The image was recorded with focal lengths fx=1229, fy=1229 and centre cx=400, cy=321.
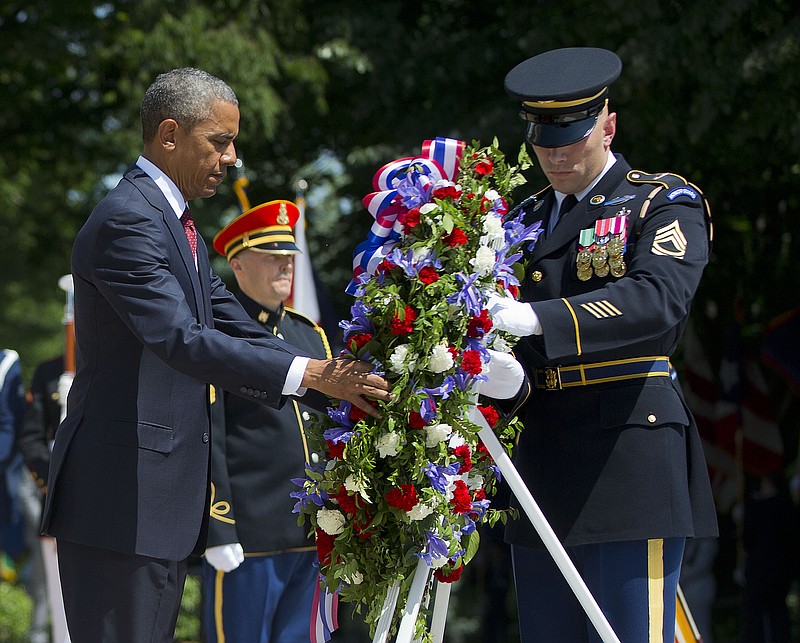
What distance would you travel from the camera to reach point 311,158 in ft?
36.4

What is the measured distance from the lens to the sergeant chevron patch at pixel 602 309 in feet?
10.5

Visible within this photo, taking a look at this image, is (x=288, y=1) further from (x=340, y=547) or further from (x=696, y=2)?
(x=340, y=547)

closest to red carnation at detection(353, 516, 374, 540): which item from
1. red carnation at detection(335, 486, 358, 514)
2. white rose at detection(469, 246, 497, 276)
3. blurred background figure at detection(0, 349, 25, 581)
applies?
red carnation at detection(335, 486, 358, 514)

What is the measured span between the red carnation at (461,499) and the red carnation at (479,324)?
0.40 m

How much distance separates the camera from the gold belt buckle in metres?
3.48

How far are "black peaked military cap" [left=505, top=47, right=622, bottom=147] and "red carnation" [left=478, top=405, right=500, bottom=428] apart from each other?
2.52 feet

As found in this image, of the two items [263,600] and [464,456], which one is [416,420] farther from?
[263,600]

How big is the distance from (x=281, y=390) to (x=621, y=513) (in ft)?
3.23

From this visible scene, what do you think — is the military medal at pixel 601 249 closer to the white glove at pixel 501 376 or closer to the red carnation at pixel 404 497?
the white glove at pixel 501 376

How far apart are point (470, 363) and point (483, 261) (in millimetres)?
267

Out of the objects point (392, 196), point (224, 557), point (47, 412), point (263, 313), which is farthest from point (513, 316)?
point (47, 412)

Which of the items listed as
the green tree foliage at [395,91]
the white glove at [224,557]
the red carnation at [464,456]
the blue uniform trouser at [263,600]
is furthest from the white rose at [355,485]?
the green tree foliage at [395,91]

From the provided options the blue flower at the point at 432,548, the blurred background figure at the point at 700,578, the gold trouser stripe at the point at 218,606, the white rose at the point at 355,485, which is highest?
the white rose at the point at 355,485

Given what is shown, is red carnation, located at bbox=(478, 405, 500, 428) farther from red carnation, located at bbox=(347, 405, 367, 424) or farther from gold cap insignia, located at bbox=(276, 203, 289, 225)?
gold cap insignia, located at bbox=(276, 203, 289, 225)
